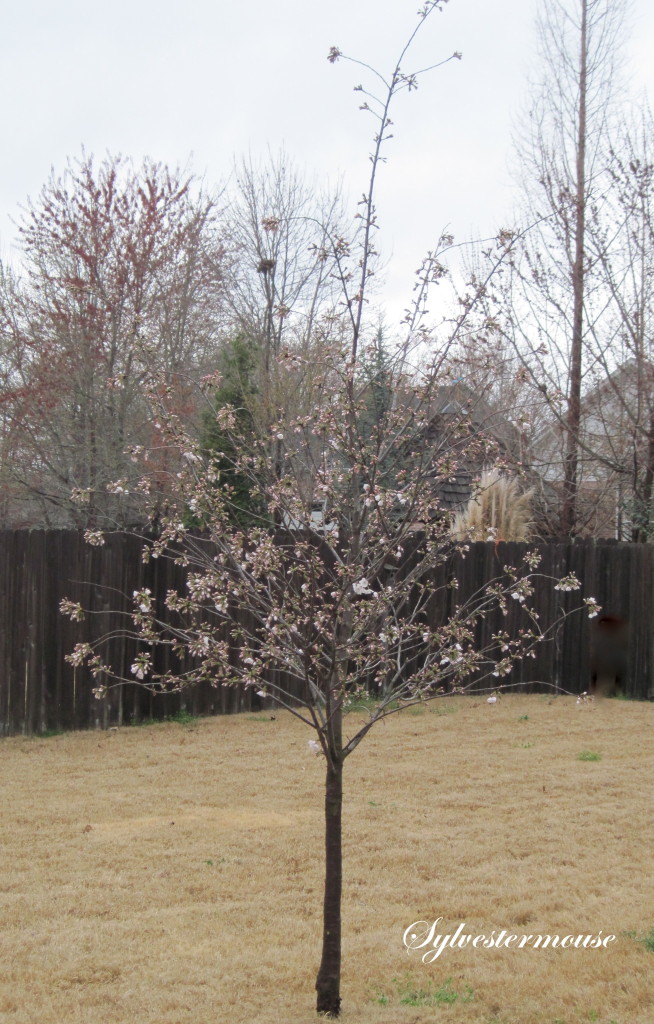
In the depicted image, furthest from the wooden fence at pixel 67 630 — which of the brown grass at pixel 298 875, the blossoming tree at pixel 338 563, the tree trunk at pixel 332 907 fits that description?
the tree trunk at pixel 332 907

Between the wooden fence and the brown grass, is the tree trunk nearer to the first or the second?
the brown grass

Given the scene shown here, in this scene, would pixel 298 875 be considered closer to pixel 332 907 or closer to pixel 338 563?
pixel 332 907

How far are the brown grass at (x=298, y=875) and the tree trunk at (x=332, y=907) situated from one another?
0.28 feet

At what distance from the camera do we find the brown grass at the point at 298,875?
3750mm

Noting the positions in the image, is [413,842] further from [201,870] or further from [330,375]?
[330,375]

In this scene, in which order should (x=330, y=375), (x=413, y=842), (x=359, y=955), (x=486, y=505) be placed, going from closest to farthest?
(x=359, y=955) < (x=330, y=375) < (x=413, y=842) < (x=486, y=505)

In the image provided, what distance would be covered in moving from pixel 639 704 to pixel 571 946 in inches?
284

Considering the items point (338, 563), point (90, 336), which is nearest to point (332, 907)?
point (338, 563)

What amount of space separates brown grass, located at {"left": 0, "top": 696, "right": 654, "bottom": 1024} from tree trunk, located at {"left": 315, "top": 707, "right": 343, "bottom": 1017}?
0.09m

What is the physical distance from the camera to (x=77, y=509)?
13352mm

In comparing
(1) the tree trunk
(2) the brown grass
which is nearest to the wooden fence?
(2) the brown grass

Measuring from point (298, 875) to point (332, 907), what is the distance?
154 centimetres

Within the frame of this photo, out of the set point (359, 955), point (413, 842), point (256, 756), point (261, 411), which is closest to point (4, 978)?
point (359, 955)

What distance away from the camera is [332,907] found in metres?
3.66
